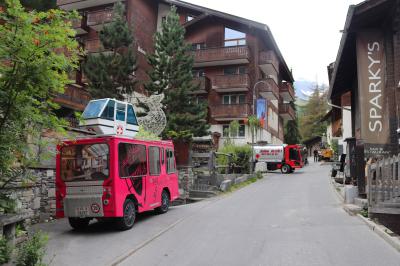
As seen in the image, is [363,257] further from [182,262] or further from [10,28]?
[10,28]

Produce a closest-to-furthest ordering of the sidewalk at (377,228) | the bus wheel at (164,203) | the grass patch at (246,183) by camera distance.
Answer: the sidewalk at (377,228)
the bus wheel at (164,203)
the grass patch at (246,183)

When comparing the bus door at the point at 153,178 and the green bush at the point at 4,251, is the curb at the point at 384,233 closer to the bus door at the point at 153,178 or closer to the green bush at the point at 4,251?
the bus door at the point at 153,178

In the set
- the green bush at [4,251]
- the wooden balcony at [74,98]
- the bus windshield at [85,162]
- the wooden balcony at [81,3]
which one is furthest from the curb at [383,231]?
the wooden balcony at [81,3]

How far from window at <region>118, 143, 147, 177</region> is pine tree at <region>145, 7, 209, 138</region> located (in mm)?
14175

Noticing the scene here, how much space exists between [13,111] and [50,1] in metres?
17.3

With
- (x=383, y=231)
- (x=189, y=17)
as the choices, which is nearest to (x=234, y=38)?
(x=189, y=17)

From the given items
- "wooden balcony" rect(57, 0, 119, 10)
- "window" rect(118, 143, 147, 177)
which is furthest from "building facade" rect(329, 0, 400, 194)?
"wooden balcony" rect(57, 0, 119, 10)

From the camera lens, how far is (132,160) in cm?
1170

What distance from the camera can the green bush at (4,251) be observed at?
18.0ft

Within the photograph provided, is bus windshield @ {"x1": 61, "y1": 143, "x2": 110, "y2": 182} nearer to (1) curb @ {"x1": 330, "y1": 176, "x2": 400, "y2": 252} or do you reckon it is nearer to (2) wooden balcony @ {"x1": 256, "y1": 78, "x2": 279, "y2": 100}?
(1) curb @ {"x1": 330, "y1": 176, "x2": 400, "y2": 252}

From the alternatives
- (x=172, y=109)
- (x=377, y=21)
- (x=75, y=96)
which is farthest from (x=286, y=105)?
(x=377, y=21)

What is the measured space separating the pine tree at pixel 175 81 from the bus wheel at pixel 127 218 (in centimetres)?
1514

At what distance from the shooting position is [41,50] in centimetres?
556

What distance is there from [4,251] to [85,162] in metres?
5.57
